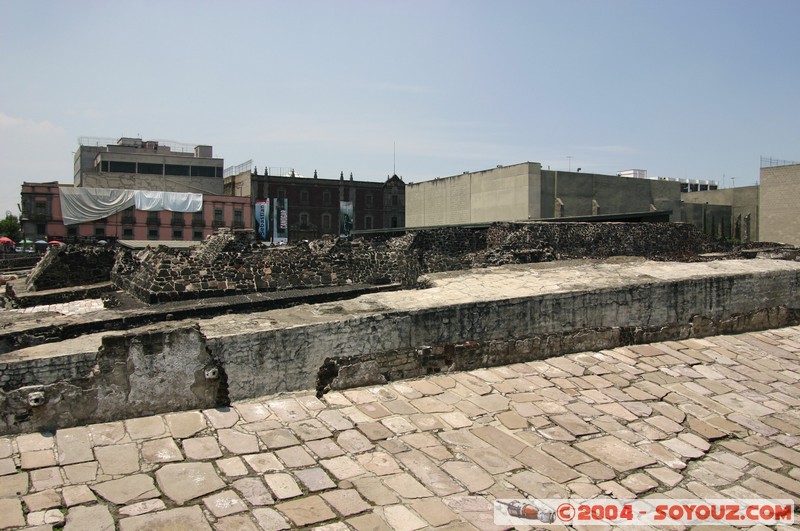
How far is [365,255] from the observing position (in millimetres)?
10672

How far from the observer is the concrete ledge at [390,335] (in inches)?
197

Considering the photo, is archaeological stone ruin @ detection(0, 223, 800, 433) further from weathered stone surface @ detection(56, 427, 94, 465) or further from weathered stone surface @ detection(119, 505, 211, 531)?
weathered stone surface @ detection(119, 505, 211, 531)

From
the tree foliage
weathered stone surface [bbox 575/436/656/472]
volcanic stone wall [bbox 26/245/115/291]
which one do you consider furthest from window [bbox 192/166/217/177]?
weathered stone surface [bbox 575/436/656/472]

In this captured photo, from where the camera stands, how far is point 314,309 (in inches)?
271

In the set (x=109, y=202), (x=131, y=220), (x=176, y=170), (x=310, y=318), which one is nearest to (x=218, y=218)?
(x=131, y=220)

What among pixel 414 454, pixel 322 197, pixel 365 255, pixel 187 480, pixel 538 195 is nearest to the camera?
pixel 187 480

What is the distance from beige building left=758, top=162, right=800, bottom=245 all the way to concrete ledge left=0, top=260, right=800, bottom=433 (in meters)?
19.8

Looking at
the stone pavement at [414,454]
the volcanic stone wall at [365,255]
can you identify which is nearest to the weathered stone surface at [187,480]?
the stone pavement at [414,454]

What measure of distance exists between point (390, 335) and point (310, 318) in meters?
0.88

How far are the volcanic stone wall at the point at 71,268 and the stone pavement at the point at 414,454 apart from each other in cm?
890

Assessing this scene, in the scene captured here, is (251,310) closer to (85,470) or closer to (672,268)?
(85,470)

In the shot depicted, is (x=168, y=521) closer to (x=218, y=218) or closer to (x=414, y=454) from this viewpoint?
(x=414, y=454)

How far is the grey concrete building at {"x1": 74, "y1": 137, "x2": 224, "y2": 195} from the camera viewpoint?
4128cm

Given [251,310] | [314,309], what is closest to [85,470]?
[314,309]
